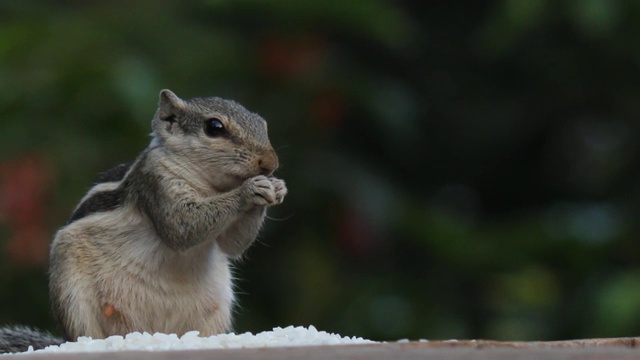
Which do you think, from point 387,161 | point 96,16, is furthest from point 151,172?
point 387,161

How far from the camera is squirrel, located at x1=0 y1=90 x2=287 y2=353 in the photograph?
2.73 m

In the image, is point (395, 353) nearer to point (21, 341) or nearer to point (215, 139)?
point (215, 139)

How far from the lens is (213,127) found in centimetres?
280

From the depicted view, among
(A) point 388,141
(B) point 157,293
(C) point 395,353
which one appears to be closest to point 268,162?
(B) point 157,293

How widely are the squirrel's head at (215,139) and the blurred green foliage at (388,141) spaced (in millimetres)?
1524

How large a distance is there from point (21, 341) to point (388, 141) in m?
3.04

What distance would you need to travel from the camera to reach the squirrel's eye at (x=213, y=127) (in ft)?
9.16

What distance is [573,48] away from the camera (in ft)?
19.1

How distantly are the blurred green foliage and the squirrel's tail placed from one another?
1461 millimetres

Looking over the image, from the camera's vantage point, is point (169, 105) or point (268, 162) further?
point (169, 105)

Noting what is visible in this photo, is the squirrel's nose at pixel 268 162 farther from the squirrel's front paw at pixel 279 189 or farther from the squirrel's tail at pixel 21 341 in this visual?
the squirrel's tail at pixel 21 341

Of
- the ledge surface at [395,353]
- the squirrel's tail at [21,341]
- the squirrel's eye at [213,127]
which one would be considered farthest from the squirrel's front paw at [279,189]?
the ledge surface at [395,353]

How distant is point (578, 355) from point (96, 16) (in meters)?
3.22

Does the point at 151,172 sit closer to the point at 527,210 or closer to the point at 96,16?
the point at 96,16
